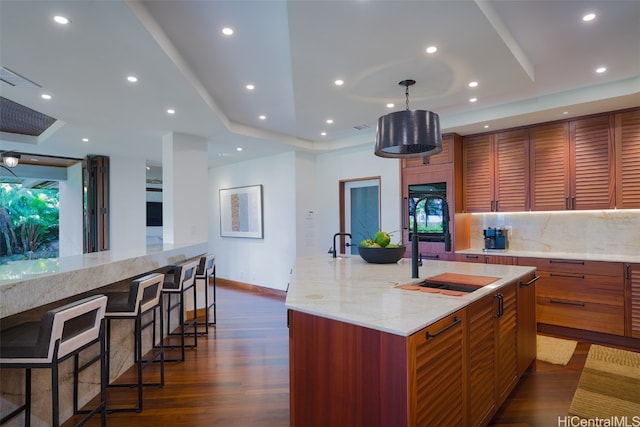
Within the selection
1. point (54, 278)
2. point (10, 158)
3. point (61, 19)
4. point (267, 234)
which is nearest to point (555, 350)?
point (54, 278)

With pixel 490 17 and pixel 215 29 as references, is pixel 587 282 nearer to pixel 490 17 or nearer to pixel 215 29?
→ pixel 490 17

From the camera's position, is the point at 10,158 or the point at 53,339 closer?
the point at 53,339

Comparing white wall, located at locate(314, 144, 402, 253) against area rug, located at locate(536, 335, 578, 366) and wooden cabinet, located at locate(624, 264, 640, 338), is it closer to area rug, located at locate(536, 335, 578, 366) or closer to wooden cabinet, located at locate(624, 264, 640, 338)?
area rug, located at locate(536, 335, 578, 366)

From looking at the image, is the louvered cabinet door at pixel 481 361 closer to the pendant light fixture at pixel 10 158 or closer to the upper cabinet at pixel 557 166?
the upper cabinet at pixel 557 166

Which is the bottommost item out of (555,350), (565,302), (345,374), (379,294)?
(555,350)

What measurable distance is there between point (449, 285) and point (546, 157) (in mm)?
2846

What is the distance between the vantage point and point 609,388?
8.46ft

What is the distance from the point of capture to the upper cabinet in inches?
144

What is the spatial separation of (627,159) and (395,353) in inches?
153

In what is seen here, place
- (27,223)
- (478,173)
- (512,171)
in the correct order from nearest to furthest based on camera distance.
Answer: (512,171) < (478,173) < (27,223)

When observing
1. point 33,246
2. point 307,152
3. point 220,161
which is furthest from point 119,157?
point 307,152

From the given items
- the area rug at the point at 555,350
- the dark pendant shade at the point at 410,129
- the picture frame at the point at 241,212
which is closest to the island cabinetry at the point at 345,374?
the dark pendant shade at the point at 410,129

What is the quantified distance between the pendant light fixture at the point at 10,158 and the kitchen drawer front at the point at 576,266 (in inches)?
283

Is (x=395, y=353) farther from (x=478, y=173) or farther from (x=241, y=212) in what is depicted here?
(x=241, y=212)
